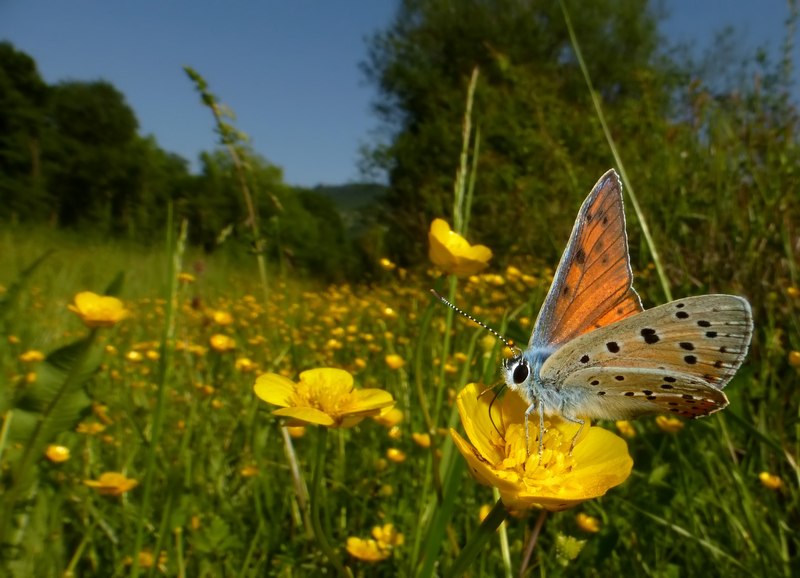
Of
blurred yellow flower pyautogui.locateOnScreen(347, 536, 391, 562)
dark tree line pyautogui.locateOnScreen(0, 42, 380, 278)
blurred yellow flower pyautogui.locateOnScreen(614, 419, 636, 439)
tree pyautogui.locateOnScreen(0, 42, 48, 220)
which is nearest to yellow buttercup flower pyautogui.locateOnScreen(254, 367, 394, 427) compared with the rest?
blurred yellow flower pyautogui.locateOnScreen(347, 536, 391, 562)

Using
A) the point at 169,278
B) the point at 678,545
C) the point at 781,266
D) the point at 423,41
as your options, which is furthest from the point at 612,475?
the point at 423,41

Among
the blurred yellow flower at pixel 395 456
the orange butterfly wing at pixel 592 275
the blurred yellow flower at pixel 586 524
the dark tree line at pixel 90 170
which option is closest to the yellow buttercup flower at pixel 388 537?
the blurred yellow flower at pixel 395 456

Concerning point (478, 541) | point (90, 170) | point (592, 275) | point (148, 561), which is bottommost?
point (148, 561)

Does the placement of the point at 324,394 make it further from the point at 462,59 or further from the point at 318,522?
the point at 462,59

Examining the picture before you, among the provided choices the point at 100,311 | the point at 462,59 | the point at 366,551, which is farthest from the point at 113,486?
the point at 462,59

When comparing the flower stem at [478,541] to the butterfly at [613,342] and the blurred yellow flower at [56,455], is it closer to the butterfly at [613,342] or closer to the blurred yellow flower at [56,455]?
the butterfly at [613,342]

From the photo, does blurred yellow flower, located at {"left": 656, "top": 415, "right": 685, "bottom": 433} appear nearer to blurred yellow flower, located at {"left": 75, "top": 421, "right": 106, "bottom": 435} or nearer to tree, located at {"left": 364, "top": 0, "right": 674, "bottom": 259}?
blurred yellow flower, located at {"left": 75, "top": 421, "right": 106, "bottom": 435}

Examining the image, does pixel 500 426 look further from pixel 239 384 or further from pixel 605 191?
pixel 239 384
